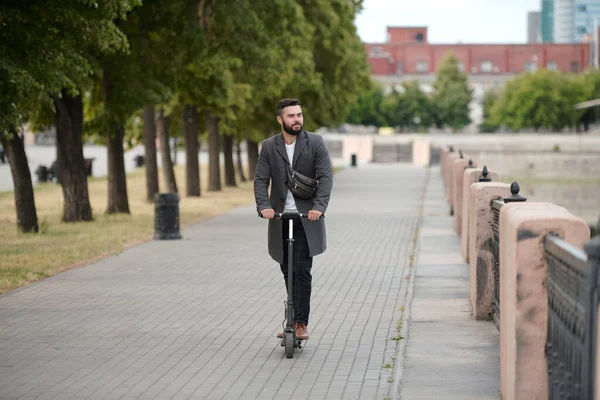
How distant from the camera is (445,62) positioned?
424 ft

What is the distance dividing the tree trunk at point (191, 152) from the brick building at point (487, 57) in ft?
364

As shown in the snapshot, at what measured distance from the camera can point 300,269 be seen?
911cm

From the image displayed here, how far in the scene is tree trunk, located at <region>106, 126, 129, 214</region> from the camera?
2658 cm

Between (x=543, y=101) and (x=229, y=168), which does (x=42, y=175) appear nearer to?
(x=229, y=168)

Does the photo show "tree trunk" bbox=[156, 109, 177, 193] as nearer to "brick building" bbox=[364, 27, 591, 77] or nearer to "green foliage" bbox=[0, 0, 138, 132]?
"green foliage" bbox=[0, 0, 138, 132]

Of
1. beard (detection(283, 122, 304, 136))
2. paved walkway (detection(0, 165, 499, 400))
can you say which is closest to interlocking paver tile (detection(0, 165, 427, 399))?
paved walkway (detection(0, 165, 499, 400))

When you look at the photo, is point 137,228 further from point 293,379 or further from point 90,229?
point 293,379

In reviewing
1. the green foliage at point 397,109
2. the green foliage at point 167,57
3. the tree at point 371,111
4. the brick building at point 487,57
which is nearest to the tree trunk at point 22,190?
the green foliage at point 167,57

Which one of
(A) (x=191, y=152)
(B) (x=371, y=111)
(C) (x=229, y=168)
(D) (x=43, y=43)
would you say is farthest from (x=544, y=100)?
(D) (x=43, y=43)

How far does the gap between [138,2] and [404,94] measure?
109 m

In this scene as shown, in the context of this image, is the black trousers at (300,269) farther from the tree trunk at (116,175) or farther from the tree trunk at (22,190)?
the tree trunk at (116,175)

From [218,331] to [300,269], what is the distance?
1.57 meters

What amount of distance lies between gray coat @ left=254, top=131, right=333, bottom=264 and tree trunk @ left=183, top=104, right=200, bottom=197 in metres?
26.8

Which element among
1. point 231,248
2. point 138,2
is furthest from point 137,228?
point 138,2
